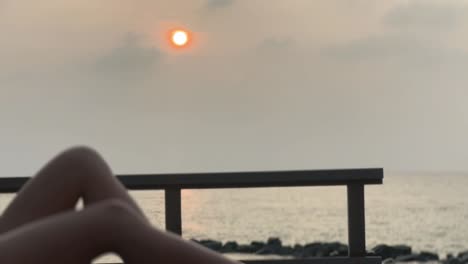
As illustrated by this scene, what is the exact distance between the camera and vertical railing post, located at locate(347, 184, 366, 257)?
2.32m

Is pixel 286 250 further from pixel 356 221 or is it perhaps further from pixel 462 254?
pixel 356 221

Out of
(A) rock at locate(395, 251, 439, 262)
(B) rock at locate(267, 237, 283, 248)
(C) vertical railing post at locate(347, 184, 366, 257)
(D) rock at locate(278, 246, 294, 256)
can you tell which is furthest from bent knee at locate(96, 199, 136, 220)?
(A) rock at locate(395, 251, 439, 262)

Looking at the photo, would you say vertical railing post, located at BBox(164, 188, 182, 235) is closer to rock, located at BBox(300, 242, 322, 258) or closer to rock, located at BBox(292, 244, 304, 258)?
rock, located at BBox(292, 244, 304, 258)

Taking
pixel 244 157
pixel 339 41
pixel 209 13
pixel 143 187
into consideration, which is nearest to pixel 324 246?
pixel 244 157

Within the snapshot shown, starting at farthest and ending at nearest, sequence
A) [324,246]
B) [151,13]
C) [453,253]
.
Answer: [453,253]
[324,246]
[151,13]

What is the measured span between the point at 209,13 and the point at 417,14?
18.5 feet

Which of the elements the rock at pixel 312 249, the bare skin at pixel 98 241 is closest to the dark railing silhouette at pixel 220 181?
the bare skin at pixel 98 241

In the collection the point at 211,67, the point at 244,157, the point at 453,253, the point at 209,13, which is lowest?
the point at 453,253

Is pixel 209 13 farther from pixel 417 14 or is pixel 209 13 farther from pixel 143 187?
pixel 143 187

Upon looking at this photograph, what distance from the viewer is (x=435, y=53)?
59.4ft

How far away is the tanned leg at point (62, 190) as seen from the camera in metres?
1.53

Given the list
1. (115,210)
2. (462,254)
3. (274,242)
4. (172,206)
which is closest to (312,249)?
(274,242)

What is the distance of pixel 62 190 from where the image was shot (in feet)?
5.13

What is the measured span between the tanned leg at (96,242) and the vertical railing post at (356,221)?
1.09 metres
